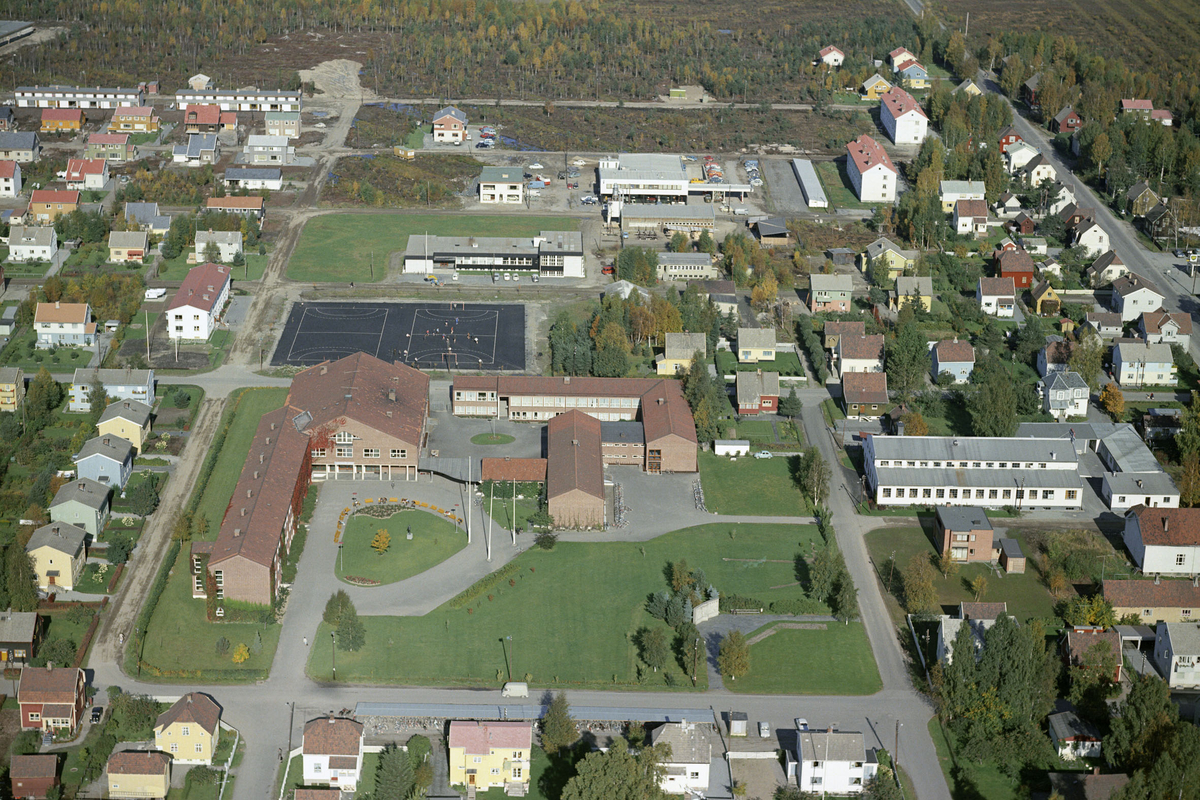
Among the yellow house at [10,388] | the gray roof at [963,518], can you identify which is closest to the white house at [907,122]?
the gray roof at [963,518]

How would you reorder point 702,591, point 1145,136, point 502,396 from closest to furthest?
point 702,591, point 502,396, point 1145,136

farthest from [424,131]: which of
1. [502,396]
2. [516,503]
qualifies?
[516,503]

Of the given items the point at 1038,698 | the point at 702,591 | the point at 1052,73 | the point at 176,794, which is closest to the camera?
the point at 176,794

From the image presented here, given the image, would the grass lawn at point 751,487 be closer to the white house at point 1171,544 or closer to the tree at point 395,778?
the white house at point 1171,544

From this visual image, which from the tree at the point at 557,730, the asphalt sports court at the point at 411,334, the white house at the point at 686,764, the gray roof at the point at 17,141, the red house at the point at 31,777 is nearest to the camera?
the red house at the point at 31,777

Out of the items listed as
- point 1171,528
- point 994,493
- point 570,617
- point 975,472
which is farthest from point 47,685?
point 1171,528

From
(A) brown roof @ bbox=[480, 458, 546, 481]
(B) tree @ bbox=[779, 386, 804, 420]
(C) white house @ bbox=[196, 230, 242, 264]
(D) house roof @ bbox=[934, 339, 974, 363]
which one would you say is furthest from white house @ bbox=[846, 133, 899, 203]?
(A) brown roof @ bbox=[480, 458, 546, 481]

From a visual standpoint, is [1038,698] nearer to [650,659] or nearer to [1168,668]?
[1168,668]
